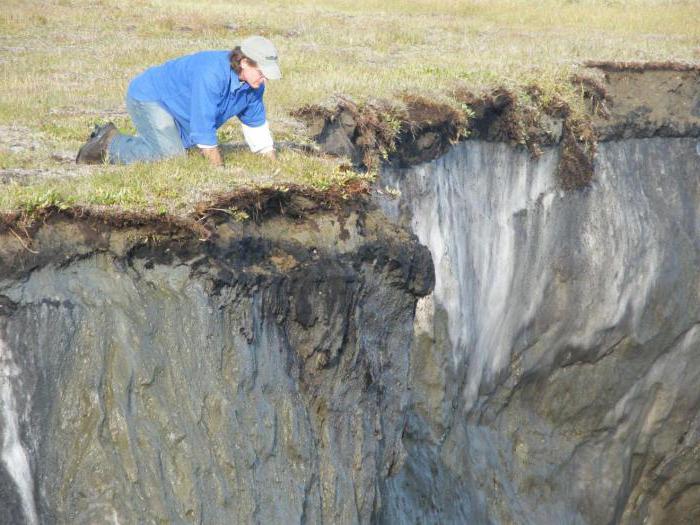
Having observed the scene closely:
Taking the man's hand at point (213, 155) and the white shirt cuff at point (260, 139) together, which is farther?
the white shirt cuff at point (260, 139)

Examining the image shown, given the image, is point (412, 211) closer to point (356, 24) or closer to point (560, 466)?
point (560, 466)

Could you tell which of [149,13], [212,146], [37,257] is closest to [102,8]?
[149,13]

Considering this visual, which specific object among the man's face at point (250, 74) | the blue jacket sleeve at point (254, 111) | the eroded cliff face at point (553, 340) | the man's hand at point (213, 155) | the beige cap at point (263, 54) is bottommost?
the eroded cliff face at point (553, 340)

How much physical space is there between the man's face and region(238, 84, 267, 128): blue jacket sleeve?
1.16ft

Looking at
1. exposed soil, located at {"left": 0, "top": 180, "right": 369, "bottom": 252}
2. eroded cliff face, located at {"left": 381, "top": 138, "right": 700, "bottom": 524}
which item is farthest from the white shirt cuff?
eroded cliff face, located at {"left": 381, "top": 138, "right": 700, "bottom": 524}

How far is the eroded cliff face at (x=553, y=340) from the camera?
488 inches

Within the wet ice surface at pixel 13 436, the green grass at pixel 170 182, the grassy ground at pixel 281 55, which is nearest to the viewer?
the wet ice surface at pixel 13 436

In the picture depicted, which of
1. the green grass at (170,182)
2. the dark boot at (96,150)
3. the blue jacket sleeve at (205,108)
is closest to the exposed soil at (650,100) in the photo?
the green grass at (170,182)

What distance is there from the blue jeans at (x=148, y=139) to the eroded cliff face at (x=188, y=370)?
1735mm

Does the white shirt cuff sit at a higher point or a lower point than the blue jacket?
lower

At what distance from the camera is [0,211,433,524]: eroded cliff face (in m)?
7.16

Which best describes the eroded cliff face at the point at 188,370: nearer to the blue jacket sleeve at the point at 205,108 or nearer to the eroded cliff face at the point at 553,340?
the blue jacket sleeve at the point at 205,108

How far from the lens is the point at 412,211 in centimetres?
1212

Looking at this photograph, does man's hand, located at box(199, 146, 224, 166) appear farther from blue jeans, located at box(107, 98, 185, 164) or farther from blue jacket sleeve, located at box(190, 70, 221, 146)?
blue jeans, located at box(107, 98, 185, 164)
